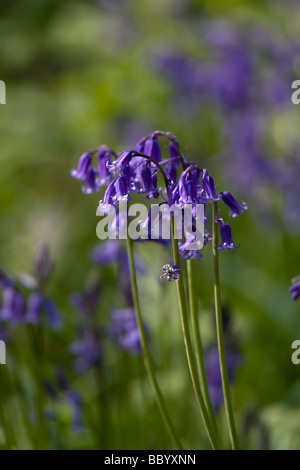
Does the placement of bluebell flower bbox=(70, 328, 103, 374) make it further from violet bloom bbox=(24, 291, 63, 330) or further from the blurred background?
violet bloom bbox=(24, 291, 63, 330)

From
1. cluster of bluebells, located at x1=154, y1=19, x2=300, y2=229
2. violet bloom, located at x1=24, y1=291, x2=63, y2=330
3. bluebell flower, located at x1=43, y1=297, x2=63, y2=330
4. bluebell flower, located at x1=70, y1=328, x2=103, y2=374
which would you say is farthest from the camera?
cluster of bluebells, located at x1=154, y1=19, x2=300, y2=229

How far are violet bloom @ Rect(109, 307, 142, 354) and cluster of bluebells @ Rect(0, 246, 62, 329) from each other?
0.34 metres

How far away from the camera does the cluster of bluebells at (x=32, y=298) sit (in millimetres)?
2639

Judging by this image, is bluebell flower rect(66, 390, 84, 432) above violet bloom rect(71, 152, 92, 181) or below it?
below

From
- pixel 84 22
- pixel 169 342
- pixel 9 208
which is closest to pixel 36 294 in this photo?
pixel 169 342

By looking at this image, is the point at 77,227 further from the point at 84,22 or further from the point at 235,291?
the point at 84,22

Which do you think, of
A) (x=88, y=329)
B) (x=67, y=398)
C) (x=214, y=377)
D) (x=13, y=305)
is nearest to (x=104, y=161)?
(x=13, y=305)

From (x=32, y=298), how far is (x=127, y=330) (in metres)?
0.52

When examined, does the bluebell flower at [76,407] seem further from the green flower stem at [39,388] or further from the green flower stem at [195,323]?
the green flower stem at [195,323]

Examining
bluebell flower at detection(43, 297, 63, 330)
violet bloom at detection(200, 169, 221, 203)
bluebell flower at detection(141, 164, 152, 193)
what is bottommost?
bluebell flower at detection(43, 297, 63, 330)

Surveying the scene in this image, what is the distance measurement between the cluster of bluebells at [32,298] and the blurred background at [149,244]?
0.11 m

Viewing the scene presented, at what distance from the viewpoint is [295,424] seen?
3.27m

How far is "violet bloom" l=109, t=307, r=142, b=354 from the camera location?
9.71ft

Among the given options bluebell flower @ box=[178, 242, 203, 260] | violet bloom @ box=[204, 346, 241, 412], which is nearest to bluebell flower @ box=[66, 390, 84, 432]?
violet bloom @ box=[204, 346, 241, 412]
